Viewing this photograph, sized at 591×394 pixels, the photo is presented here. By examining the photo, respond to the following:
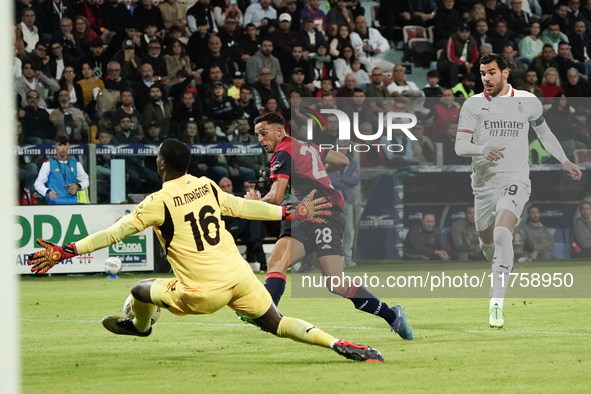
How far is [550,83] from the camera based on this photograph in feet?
62.7

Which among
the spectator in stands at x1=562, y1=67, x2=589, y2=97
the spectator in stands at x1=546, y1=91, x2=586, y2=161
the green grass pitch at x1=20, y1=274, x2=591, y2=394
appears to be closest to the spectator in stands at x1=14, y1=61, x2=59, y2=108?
the green grass pitch at x1=20, y1=274, x2=591, y2=394

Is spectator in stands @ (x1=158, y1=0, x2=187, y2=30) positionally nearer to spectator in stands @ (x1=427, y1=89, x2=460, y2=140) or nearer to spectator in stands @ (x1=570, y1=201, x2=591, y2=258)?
spectator in stands @ (x1=427, y1=89, x2=460, y2=140)

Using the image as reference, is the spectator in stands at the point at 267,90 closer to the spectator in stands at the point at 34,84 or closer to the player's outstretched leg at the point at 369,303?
the spectator in stands at the point at 34,84

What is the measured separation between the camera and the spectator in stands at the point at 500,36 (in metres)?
20.7

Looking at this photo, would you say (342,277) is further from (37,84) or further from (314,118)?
(37,84)

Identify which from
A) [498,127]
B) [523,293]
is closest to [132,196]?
[523,293]

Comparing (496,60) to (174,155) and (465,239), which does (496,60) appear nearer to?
(174,155)

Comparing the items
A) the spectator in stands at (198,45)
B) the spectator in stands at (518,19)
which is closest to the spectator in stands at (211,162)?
the spectator in stands at (198,45)

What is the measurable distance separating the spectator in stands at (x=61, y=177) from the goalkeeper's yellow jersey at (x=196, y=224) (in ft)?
29.8

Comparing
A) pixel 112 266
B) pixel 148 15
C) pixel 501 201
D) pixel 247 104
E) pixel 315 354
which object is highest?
pixel 148 15

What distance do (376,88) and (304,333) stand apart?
11930 mm

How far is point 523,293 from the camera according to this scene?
12.7m

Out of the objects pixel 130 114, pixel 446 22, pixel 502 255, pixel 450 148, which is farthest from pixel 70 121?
pixel 446 22

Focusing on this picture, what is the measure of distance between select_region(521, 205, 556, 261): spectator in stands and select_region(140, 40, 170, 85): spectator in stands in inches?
287
